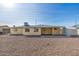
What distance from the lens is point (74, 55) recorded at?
3.95m

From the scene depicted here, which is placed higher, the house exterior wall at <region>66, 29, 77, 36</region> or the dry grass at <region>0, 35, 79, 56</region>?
the house exterior wall at <region>66, 29, 77, 36</region>

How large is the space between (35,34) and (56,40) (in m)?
0.35

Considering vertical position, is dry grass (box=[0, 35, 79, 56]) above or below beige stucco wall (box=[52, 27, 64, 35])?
below

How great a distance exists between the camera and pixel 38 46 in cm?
398

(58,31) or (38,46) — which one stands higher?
(58,31)

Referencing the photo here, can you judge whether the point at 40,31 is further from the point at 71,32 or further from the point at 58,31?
the point at 71,32

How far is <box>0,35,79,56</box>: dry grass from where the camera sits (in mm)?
3951

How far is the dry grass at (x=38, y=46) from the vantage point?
395 centimetres

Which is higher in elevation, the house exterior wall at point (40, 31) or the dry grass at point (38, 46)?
the house exterior wall at point (40, 31)

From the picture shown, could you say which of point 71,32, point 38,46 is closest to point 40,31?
point 38,46

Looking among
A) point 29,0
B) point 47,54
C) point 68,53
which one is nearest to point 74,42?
point 68,53

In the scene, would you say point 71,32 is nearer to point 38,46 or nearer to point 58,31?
point 58,31

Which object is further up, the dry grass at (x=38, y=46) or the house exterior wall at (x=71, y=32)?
the house exterior wall at (x=71, y=32)

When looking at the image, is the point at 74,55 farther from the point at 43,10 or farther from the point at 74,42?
the point at 43,10
